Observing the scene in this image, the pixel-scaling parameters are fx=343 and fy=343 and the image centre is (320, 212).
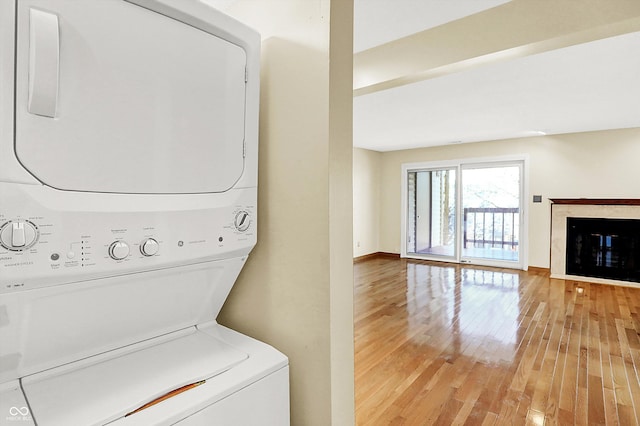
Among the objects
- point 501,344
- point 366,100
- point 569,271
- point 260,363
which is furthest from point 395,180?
point 260,363

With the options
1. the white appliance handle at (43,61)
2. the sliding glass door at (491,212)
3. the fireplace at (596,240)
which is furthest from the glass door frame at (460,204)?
the white appliance handle at (43,61)

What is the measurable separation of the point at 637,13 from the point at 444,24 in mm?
941

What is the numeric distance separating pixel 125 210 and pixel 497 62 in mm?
2465

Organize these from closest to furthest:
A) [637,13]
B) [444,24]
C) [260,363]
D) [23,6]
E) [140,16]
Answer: [23,6] < [140,16] < [260,363] < [637,13] < [444,24]

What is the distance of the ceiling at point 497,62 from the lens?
Answer: 6.23ft

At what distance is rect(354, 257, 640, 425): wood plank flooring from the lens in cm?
201

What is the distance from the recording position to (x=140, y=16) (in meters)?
0.78

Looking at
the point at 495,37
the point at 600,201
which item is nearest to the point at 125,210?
the point at 495,37

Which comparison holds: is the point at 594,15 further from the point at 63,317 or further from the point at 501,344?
the point at 63,317

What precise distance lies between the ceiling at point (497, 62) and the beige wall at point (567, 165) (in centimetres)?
60

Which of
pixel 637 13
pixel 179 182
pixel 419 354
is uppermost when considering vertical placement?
pixel 637 13

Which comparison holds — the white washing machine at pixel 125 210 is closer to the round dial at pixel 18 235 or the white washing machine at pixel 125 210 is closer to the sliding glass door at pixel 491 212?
the round dial at pixel 18 235

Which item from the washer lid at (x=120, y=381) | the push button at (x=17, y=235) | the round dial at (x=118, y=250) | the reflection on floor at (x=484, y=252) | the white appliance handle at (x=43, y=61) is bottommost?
the reflection on floor at (x=484, y=252)

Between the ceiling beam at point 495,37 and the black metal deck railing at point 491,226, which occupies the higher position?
the ceiling beam at point 495,37
